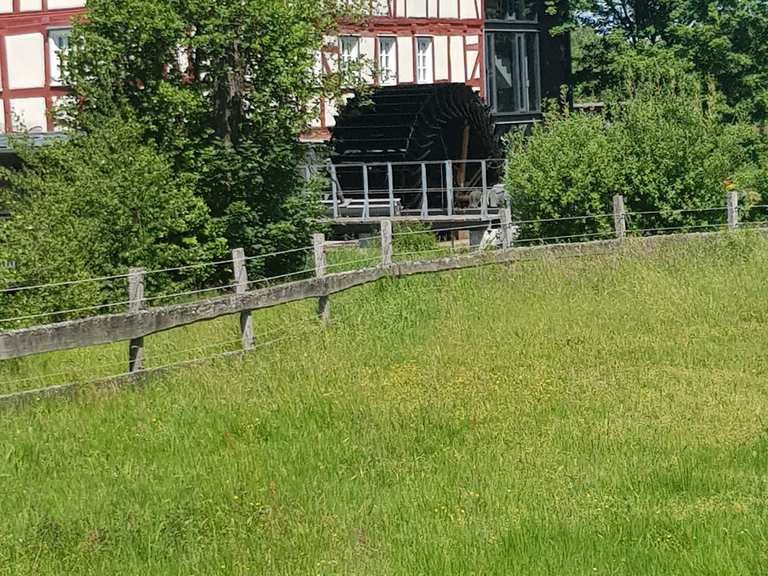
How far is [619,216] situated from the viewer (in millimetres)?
22078

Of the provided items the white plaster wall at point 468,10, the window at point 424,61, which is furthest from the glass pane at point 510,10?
the window at point 424,61

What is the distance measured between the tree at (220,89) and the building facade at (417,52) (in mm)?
2087

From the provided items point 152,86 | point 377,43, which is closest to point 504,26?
point 377,43

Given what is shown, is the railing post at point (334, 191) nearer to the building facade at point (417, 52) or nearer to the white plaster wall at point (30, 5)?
the building facade at point (417, 52)

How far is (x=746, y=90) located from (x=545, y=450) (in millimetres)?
32656

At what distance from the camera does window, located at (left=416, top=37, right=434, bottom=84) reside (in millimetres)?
37562

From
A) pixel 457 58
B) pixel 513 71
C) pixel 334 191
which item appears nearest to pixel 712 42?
pixel 513 71

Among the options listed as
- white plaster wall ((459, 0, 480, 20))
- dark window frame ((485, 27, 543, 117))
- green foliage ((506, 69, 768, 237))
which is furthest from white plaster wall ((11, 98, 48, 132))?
dark window frame ((485, 27, 543, 117))

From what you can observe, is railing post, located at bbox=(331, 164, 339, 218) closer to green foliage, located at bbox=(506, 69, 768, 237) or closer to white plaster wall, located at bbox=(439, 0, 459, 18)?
green foliage, located at bbox=(506, 69, 768, 237)

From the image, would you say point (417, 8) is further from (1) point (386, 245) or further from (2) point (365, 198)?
(1) point (386, 245)

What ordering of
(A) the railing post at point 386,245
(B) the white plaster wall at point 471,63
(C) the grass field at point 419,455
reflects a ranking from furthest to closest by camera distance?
(B) the white plaster wall at point 471,63, (A) the railing post at point 386,245, (C) the grass field at point 419,455

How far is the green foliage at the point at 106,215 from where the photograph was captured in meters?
17.2

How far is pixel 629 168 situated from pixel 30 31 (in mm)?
15096

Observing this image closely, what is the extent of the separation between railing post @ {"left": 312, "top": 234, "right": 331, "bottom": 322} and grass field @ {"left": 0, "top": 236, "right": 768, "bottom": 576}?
326 millimetres
